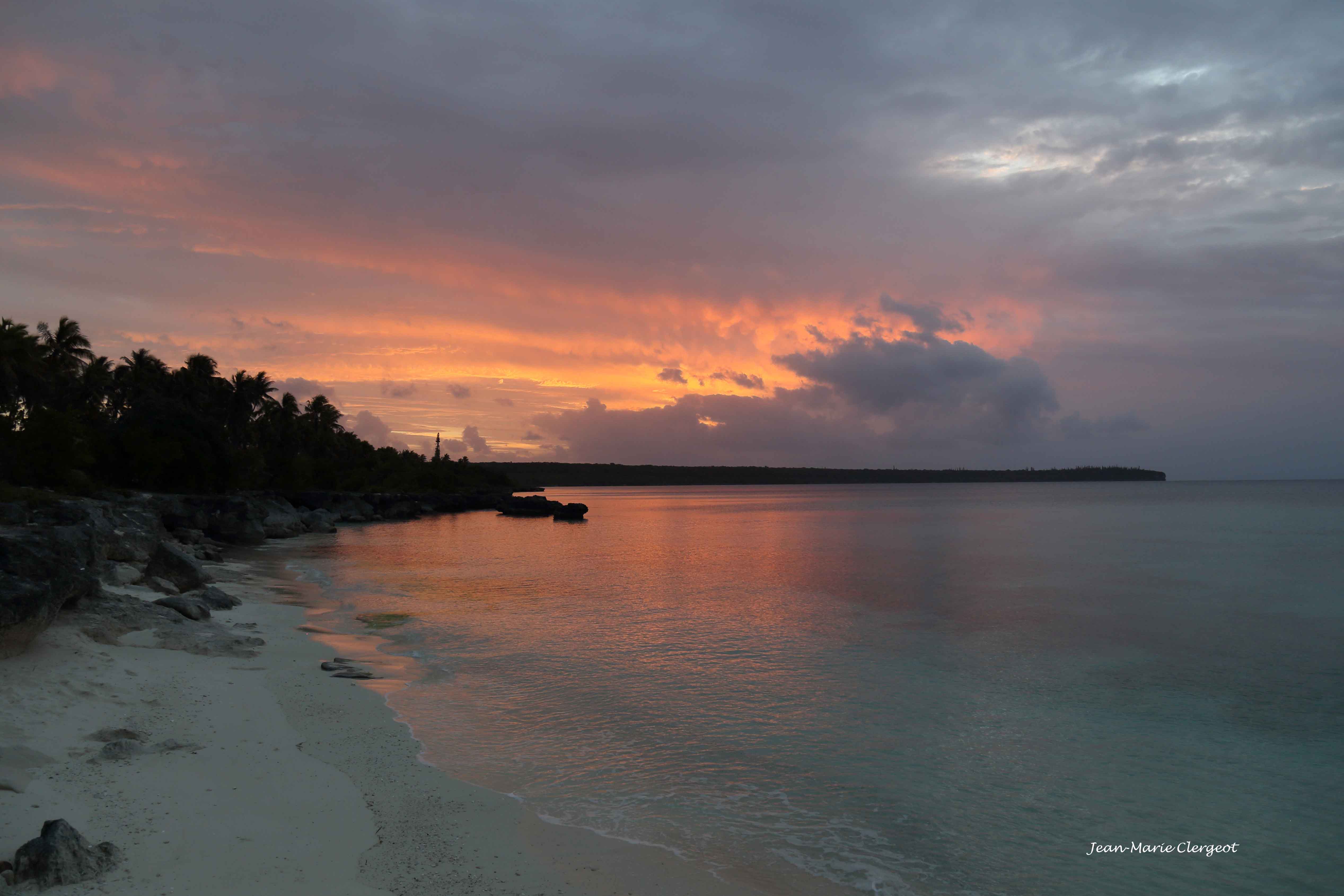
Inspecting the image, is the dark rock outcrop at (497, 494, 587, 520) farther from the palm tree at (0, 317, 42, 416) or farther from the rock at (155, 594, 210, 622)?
the rock at (155, 594, 210, 622)

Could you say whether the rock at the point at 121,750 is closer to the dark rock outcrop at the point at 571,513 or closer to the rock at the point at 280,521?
the rock at the point at 280,521

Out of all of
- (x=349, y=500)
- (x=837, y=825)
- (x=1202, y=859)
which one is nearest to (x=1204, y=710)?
(x=1202, y=859)

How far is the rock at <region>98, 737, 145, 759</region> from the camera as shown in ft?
24.6

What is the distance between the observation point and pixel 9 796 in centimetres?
622

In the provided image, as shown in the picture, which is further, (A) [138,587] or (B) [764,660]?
(A) [138,587]

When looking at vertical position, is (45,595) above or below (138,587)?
above

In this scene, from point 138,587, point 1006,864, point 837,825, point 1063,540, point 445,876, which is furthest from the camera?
point 1063,540

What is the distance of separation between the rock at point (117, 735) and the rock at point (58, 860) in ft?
9.29

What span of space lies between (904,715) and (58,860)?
10.6 m

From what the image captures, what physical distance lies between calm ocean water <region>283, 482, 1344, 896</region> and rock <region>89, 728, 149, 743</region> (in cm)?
316

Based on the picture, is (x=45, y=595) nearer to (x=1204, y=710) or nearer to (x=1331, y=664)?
(x=1204, y=710)

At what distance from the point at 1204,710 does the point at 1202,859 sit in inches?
244

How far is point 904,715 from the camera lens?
11.9 metres
